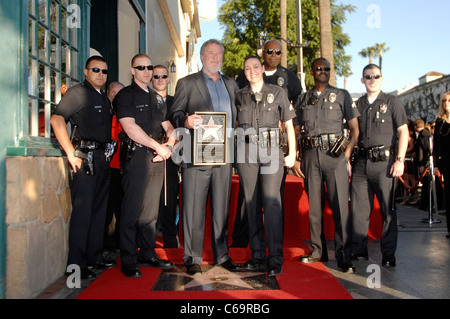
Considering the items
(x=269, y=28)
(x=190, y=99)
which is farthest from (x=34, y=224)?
(x=269, y=28)

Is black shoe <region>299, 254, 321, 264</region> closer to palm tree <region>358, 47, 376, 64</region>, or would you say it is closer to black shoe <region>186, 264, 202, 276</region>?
black shoe <region>186, 264, 202, 276</region>

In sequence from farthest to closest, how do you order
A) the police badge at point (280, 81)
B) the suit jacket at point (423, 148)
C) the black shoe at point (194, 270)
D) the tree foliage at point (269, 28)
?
the tree foliage at point (269, 28) < the suit jacket at point (423, 148) < the police badge at point (280, 81) < the black shoe at point (194, 270)

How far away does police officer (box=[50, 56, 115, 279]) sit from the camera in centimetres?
448

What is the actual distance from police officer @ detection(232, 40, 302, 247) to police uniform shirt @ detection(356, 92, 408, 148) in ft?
3.29

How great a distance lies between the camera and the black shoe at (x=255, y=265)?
15.6ft

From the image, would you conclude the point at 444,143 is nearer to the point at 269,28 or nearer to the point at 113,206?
the point at 113,206

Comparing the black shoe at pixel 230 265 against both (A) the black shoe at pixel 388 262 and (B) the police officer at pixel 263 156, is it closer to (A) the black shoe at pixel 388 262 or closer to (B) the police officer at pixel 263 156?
(B) the police officer at pixel 263 156

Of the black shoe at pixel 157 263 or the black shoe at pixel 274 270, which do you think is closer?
the black shoe at pixel 274 270

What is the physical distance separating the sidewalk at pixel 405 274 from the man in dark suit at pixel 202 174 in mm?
1065

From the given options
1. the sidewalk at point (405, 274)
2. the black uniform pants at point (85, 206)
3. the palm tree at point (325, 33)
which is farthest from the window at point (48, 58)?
the palm tree at point (325, 33)

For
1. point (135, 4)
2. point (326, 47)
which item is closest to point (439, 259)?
point (135, 4)

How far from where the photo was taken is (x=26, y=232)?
3.82 meters

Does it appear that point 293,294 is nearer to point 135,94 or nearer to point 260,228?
point 260,228

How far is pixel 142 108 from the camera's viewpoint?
484 cm
